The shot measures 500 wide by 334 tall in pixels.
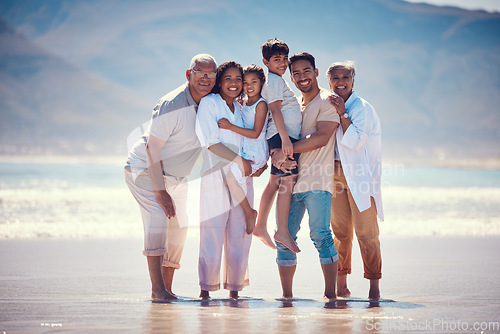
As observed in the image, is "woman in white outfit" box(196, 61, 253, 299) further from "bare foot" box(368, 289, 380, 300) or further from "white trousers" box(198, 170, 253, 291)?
"bare foot" box(368, 289, 380, 300)

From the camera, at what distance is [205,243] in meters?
4.56

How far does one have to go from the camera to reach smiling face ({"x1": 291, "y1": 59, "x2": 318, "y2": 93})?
4.57 metres

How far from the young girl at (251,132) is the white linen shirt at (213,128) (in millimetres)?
55

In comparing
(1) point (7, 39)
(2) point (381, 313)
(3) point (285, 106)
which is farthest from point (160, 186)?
(1) point (7, 39)

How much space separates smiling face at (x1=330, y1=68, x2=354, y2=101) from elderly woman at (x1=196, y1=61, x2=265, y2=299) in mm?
758

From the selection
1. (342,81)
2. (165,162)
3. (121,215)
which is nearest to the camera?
(165,162)

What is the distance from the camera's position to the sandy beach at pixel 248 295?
3.64 m

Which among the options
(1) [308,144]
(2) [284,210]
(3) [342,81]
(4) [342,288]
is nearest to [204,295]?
(2) [284,210]

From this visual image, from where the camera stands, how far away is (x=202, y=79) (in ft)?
14.9

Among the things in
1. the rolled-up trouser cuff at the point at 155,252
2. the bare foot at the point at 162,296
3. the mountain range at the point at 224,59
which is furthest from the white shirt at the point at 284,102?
the mountain range at the point at 224,59

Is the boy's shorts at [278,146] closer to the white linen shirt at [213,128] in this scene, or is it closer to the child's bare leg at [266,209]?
the child's bare leg at [266,209]

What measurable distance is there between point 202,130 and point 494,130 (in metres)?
113

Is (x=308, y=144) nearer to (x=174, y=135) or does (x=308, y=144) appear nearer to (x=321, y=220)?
(x=321, y=220)

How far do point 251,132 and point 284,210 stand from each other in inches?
24.7
